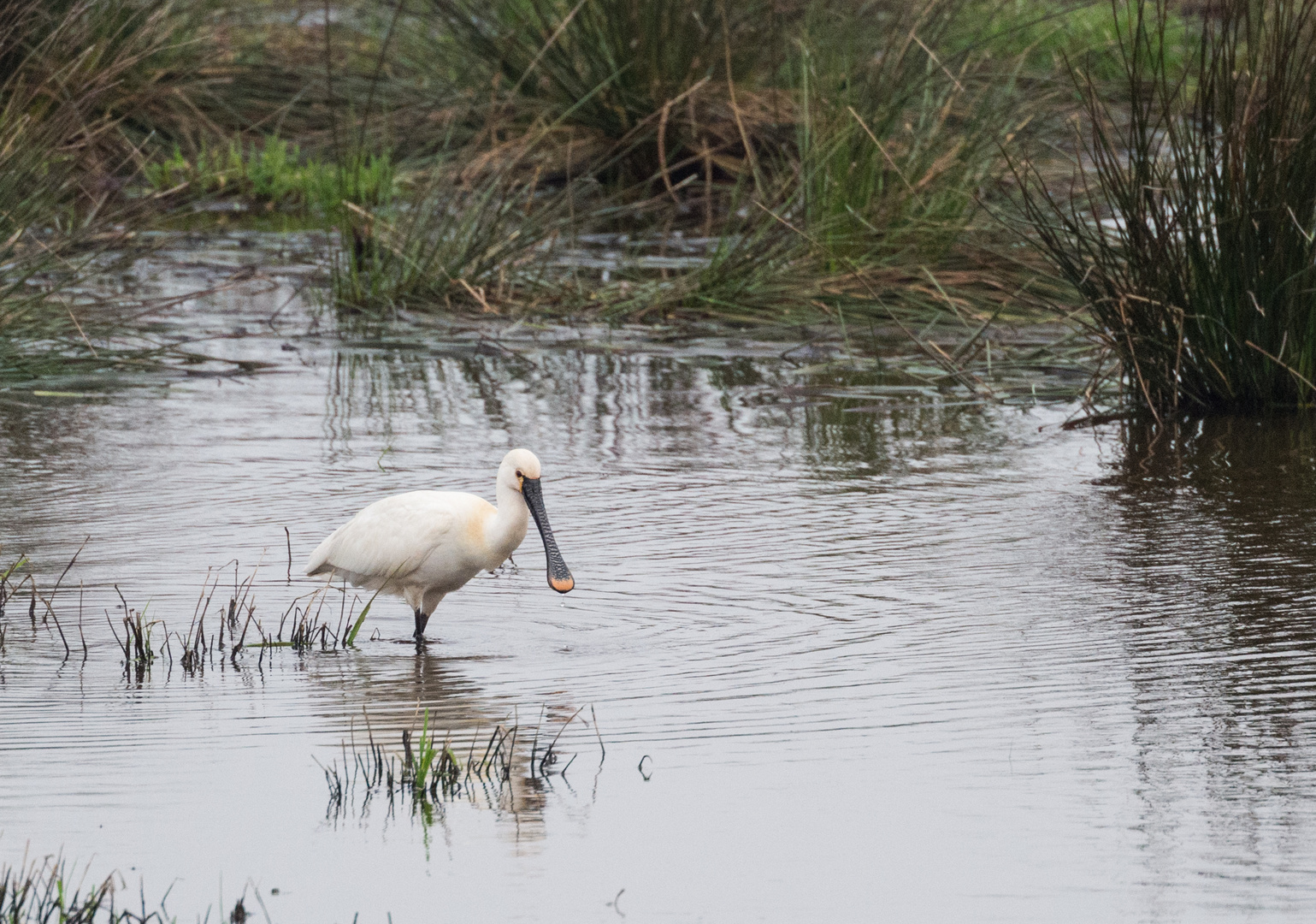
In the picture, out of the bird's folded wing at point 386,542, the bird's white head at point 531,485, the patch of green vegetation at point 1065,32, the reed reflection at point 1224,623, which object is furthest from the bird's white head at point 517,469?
the patch of green vegetation at point 1065,32

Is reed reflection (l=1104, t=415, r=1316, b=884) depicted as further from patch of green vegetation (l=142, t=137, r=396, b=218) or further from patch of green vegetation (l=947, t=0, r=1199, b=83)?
patch of green vegetation (l=947, t=0, r=1199, b=83)

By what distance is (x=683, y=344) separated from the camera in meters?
9.72

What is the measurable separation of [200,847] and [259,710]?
94 centimetres

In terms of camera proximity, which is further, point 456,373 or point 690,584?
point 456,373

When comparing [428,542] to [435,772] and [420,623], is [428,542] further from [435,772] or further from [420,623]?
[435,772]

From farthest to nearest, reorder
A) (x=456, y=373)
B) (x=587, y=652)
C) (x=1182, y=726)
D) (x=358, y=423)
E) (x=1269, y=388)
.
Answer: (x=456, y=373) → (x=358, y=423) → (x=1269, y=388) → (x=587, y=652) → (x=1182, y=726)

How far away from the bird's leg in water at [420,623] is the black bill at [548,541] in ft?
1.16

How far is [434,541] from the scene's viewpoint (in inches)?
222

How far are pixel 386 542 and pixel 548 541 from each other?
1.48 feet

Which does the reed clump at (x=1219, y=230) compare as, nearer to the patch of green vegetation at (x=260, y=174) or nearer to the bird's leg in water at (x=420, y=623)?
the bird's leg in water at (x=420, y=623)

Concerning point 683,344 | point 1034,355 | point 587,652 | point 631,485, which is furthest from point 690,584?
point 683,344

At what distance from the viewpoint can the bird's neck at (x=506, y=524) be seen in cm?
568

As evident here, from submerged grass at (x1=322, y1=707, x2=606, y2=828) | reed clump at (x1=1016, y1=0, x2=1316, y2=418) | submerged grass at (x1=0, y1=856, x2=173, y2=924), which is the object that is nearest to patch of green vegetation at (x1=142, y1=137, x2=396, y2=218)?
reed clump at (x1=1016, y1=0, x2=1316, y2=418)

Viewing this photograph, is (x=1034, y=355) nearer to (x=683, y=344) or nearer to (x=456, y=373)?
(x=683, y=344)
